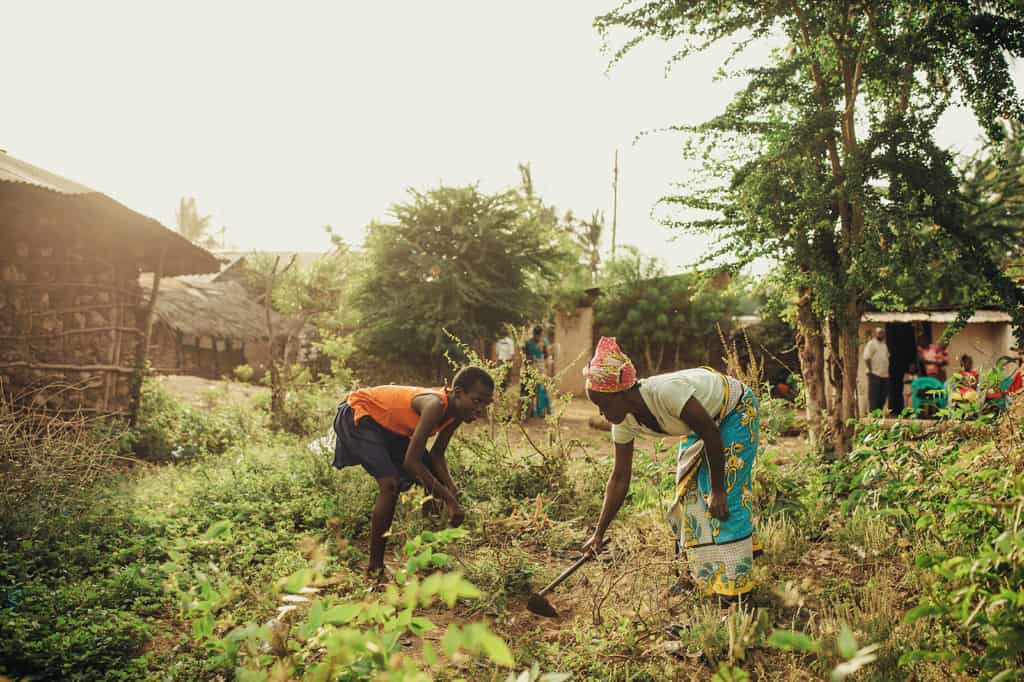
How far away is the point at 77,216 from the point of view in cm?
802

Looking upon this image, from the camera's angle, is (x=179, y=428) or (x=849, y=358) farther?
(x=179, y=428)

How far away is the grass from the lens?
306cm

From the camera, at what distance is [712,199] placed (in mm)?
7051

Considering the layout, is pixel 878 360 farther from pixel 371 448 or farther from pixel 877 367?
pixel 371 448

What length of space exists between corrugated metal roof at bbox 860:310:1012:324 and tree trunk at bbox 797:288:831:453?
20.5 ft

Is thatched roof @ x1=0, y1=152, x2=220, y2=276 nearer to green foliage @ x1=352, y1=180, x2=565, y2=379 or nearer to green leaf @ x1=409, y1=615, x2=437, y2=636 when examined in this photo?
green foliage @ x1=352, y1=180, x2=565, y2=379

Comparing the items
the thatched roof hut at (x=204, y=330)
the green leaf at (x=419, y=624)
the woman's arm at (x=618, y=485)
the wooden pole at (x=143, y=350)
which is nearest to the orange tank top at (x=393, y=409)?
the woman's arm at (x=618, y=485)

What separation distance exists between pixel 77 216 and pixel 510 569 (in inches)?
278

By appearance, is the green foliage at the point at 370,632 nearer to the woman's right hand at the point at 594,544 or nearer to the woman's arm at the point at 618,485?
the woman's right hand at the point at 594,544

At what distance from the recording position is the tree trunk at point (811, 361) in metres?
6.61

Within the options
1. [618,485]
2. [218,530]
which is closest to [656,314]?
[618,485]

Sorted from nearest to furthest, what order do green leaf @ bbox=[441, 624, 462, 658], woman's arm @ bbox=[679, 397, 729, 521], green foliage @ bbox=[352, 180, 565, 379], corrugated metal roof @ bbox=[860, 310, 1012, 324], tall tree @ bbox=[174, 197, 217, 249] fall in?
1. green leaf @ bbox=[441, 624, 462, 658]
2. woman's arm @ bbox=[679, 397, 729, 521]
3. corrugated metal roof @ bbox=[860, 310, 1012, 324]
4. green foliage @ bbox=[352, 180, 565, 379]
5. tall tree @ bbox=[174, 197, 217, 249]

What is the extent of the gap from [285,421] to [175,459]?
1.64m

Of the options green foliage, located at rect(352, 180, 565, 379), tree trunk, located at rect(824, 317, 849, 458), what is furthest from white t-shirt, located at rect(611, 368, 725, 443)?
green foliage, located at rect(352, 180, 565, 379)
